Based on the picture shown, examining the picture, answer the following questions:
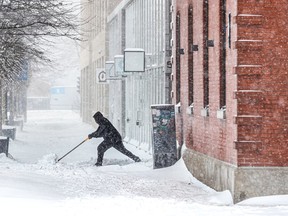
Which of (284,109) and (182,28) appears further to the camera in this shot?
(182,28)

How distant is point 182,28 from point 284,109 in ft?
19.1

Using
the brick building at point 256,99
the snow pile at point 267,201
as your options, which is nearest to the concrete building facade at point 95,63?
the brick building at point 256,99

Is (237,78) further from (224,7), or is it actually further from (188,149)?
(188,149)

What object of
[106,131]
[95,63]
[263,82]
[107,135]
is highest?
[95,63]

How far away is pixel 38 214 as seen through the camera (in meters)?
9.73

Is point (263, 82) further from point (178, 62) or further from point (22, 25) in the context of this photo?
point (22, 25)

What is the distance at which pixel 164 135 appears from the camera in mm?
17953

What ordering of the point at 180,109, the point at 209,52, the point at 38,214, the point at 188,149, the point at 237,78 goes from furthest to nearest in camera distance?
the point at 180,109 < the point at 188,149 < the point at 209,52 < the point at 237,78 < the point at 38,214

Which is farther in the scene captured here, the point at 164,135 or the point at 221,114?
the point at 164,135

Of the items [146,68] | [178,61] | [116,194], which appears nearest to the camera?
[116,194]

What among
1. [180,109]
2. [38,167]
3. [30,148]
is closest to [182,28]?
A: [180,109]

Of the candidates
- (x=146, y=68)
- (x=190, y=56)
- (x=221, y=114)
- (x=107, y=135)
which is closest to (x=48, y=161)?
(x=107, y=135)

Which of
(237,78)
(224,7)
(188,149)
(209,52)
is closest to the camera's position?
(237,78)

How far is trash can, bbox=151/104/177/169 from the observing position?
17.9m
